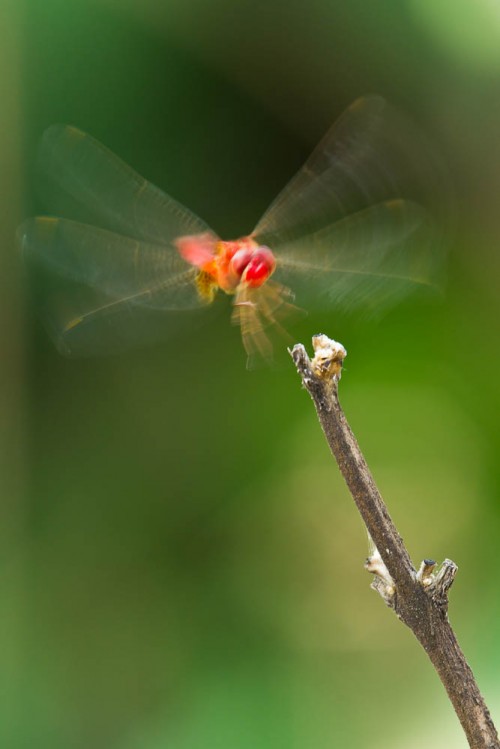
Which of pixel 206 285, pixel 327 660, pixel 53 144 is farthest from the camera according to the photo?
pixel 327 660

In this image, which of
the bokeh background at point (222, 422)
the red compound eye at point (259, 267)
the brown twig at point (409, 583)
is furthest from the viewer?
the bokeh background at point (222, 422)

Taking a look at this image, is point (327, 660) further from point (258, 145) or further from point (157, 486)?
point (258, 145)

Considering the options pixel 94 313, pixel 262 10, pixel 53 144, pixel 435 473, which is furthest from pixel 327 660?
pixel 262 10

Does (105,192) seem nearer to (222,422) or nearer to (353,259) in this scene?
(353,259)

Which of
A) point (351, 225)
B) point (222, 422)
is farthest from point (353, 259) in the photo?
point (222, 422)

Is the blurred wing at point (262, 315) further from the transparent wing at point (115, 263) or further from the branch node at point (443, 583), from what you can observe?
the branch node at point (443, 583)

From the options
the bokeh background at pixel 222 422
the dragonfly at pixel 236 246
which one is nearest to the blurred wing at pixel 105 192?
the dragonfly at pixel 236 246
